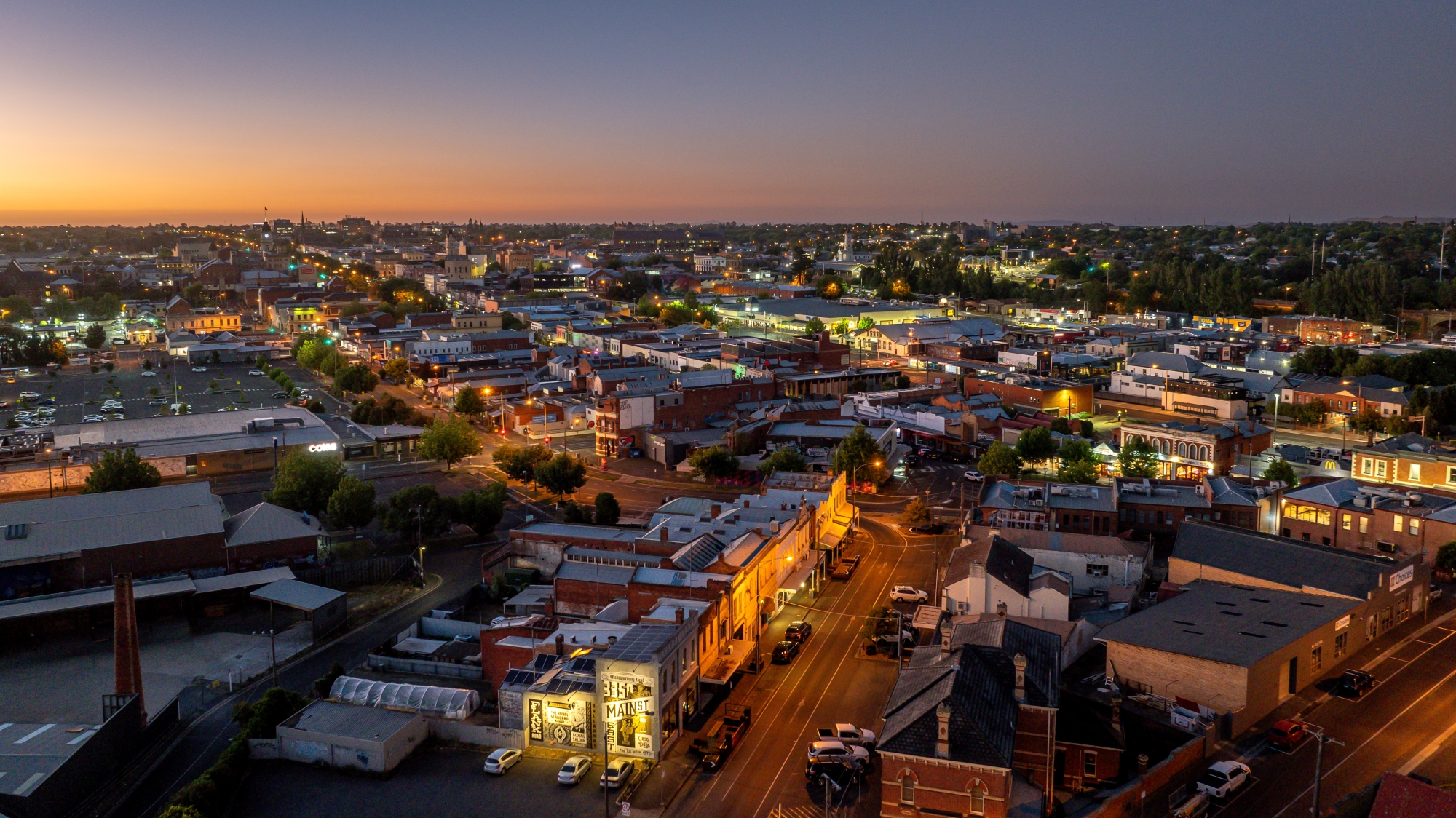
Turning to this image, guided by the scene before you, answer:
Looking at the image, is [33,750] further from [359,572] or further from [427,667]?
[359,572]

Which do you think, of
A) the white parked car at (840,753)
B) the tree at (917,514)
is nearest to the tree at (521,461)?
the tree at (917,514)

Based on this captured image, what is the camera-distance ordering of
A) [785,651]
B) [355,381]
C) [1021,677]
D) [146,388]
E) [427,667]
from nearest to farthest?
[1021,677]
[427,667]
[785,651]
[355,381]
[146,388]

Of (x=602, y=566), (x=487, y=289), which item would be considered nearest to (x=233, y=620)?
(x=602, y=566)

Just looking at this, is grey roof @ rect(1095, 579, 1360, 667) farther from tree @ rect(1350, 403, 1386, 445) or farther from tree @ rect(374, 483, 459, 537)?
tree @ rect(1350, 403, 1386, 445)

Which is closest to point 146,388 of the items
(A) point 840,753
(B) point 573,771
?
(B) point 573,771

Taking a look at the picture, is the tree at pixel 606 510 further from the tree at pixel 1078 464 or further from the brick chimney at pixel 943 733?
the brick chimney at pixel 943 733

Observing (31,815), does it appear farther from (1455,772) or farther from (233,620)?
(1455,772)

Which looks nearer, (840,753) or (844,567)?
(840,753)

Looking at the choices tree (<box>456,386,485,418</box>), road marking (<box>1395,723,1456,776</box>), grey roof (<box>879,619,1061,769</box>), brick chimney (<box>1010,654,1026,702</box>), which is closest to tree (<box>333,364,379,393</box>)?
tree (<box>456,386,485,418</box>)
